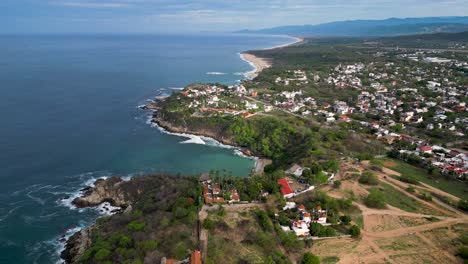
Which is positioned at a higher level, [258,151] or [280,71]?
[280,71]

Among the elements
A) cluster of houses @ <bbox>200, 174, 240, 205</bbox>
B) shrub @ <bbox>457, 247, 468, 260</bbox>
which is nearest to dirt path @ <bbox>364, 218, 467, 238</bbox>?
shrub @ <bbox>457, 247, 468, 260</bbox>

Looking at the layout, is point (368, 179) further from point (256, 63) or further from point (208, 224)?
point (256, 63)

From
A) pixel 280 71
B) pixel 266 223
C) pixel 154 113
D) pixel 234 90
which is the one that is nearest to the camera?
pixel 266 223

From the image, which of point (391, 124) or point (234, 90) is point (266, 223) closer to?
point (391, 124)

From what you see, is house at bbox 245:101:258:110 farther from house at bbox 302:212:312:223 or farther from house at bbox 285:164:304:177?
house at bbox 302:212:312:223

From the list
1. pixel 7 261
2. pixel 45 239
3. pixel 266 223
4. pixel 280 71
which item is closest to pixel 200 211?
pixel 266 223

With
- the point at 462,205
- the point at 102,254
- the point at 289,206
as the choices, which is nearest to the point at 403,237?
the point at 462,205

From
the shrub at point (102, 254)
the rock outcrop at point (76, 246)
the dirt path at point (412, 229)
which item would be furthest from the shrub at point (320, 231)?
the rock outcrop at point (76, 246)
